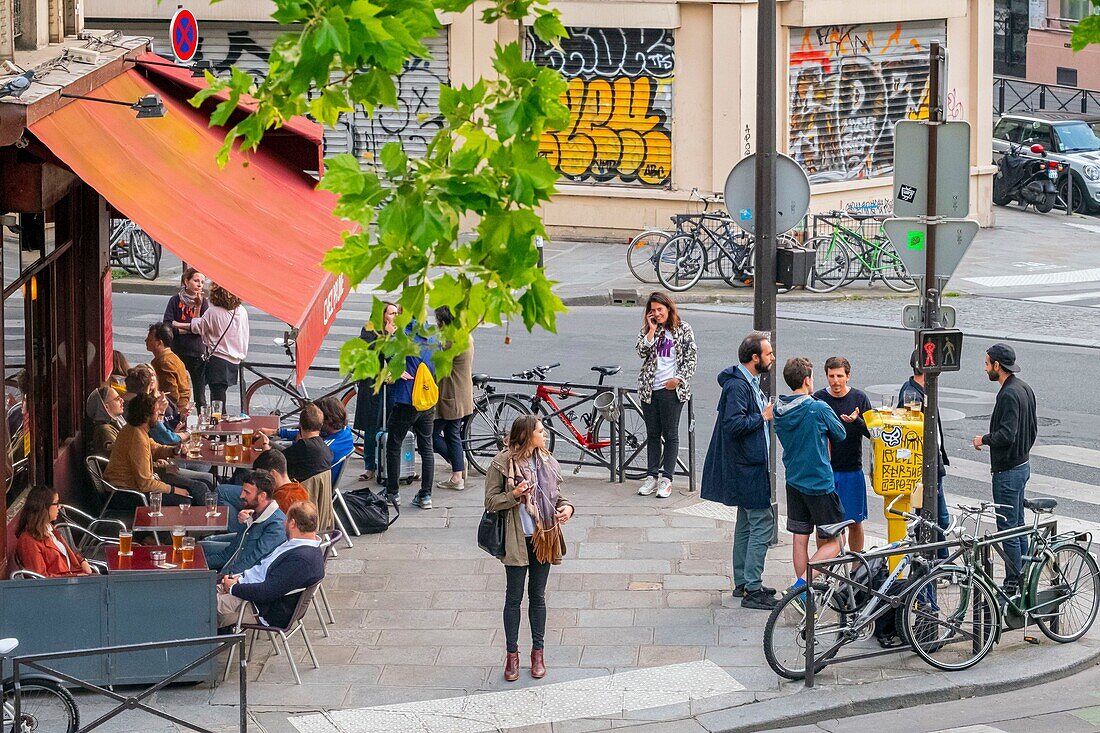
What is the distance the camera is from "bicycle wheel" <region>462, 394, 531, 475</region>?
45.6 ft

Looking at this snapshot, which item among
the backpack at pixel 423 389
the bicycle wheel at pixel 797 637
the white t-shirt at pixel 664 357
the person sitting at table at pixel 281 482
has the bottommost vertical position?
the bicycle wheel at pixel 797 637

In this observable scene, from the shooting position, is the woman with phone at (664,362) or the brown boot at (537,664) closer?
the brown boot at (537,664)

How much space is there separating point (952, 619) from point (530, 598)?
101 inches

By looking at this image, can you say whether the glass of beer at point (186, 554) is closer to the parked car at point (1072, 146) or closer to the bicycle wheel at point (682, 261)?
the bicycle wheel at point (682, 261)

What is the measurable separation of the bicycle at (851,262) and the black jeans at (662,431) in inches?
413

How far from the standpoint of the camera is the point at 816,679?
30.6ft

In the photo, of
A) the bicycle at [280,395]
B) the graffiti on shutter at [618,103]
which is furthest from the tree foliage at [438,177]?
the graffiti on shutter at [618,103]

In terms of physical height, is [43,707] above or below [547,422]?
below

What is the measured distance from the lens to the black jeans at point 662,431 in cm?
1265

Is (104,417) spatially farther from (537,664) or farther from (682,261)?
(682,261)

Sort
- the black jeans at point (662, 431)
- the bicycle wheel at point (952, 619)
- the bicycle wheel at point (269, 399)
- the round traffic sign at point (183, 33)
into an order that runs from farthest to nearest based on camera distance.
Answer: the round traffic sign at point (183, 33) → the bicycle wheel at point (269, 399) → the black jeans at point (662, 431) → the bicycle wheel at point (952, 619)

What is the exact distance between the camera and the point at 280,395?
15.8 metres

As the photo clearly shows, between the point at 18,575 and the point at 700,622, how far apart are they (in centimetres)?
421

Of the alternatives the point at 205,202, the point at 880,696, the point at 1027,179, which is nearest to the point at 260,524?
the point at 205,202
